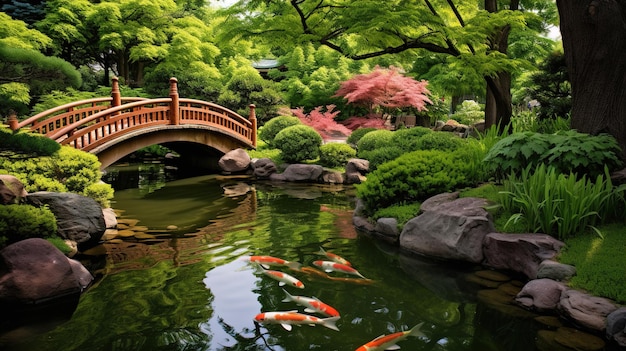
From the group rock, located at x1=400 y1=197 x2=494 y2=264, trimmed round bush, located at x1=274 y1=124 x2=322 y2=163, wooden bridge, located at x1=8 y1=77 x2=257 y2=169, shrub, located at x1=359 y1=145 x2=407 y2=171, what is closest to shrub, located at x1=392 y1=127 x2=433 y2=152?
shrub, located at x1=359 y1=145 x2=407 y2=171

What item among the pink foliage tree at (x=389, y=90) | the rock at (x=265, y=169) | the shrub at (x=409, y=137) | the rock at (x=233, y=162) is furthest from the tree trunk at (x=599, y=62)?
the pink foliage tree at (x=389, y=90)

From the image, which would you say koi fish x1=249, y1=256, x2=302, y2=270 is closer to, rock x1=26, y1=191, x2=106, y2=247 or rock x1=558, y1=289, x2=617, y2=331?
rock x1=26, y1=191, x2=106, y2=247

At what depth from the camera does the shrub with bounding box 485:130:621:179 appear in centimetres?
675

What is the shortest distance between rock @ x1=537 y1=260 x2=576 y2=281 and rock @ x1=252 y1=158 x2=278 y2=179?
1095 centimetres

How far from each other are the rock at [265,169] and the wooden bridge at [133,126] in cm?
199

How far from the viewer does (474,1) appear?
11820mm

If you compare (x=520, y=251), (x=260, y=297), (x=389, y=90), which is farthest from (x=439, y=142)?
(x=389, y=90)

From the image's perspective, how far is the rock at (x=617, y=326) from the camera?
4.31 metres

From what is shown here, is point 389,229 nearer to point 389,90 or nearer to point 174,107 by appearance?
point 174,107

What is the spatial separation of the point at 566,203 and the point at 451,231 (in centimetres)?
157

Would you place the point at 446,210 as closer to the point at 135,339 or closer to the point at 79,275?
the point at 135,339

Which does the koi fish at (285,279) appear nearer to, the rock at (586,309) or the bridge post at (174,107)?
the rock at (586,309)

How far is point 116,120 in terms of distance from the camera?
12.9m

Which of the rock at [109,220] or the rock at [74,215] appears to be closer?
the rock at [74,215]
